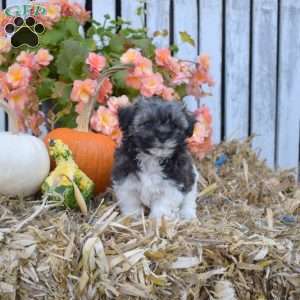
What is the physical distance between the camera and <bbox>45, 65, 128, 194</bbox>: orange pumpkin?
4.03 metres

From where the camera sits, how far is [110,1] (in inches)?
213

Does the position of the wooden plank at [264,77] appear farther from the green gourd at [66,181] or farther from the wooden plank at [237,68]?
the green gourd at [66,181]

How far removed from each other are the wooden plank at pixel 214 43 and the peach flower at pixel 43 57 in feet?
6.08

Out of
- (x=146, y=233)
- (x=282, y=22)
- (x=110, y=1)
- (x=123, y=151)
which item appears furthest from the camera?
(x=282, y=22)

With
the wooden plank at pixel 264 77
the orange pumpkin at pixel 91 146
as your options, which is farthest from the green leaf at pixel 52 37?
the wooden plank at pixel 264 77

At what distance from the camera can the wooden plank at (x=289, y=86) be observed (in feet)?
19.4

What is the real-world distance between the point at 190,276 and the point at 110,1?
323 cm

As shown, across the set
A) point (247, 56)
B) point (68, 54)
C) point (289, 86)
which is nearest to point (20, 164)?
point (68, 54)

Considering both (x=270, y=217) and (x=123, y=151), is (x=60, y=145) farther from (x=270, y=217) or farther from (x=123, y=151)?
(x=270, y=217)

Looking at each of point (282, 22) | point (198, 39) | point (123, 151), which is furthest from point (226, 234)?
point (282, 22)

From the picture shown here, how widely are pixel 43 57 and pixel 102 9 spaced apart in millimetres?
1314

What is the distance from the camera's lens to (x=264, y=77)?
593 centimetres

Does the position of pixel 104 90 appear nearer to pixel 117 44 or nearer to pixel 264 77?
pixel 117 44

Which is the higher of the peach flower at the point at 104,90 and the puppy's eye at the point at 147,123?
the peach flower at the point at 104,90
